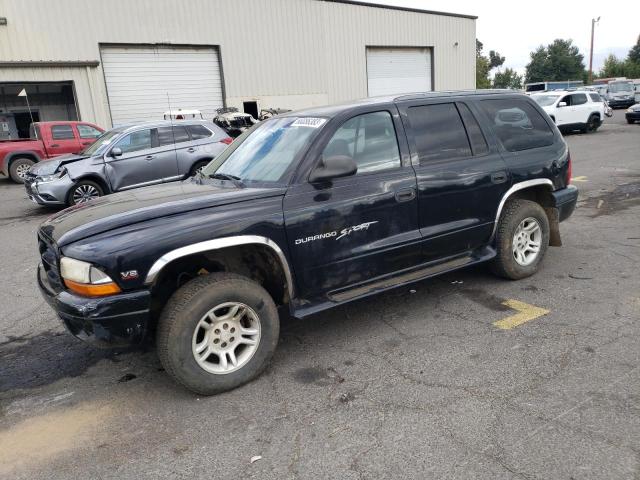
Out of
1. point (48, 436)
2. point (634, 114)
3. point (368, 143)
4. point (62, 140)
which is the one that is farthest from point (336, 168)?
point (634, 114)

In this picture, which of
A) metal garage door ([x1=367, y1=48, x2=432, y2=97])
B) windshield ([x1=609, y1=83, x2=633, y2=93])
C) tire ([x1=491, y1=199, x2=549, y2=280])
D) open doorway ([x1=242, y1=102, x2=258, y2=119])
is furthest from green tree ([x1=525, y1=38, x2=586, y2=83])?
tire ([x1=491, y1=199, x2=549, y2=280])

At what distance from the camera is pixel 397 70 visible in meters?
28.1

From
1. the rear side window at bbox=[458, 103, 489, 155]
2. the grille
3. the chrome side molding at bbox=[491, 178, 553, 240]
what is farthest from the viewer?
the chrome side molding at bbox=[491, 178, 553, 240]

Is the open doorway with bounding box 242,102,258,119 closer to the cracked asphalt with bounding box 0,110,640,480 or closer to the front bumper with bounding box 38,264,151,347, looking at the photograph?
the cracked asphalt with bounding box 0,110,640,480

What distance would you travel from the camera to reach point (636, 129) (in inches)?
870

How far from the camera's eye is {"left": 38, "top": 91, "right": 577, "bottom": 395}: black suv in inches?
124

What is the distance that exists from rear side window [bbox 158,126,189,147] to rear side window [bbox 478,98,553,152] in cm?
755

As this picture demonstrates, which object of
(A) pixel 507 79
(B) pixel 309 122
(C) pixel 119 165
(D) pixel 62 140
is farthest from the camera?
(A) pixel 507 79

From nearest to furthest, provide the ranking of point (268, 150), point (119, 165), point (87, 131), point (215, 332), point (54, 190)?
1. point (215, 332)
2. point (268, 150)
3. point (54, 190)
4. point (119, 165)
5. point (87, 131)

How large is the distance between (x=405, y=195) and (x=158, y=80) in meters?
19.5

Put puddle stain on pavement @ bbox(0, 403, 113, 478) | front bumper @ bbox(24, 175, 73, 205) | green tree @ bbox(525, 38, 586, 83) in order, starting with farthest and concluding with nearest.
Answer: green tree @ bbox(525, 38, 586, 83), front bumper @ bbox(24, 175, 73, 205), puddle stain on pavement @ bbox(0, 403, 113, 478)

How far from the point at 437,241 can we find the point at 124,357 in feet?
8.69

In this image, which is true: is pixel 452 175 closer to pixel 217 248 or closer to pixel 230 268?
pixel 230 268

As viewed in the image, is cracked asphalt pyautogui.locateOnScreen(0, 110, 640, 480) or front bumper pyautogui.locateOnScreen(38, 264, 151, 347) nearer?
cracked asphalt pyautogui.locateOnScreen(0, 110, 640, 480)
